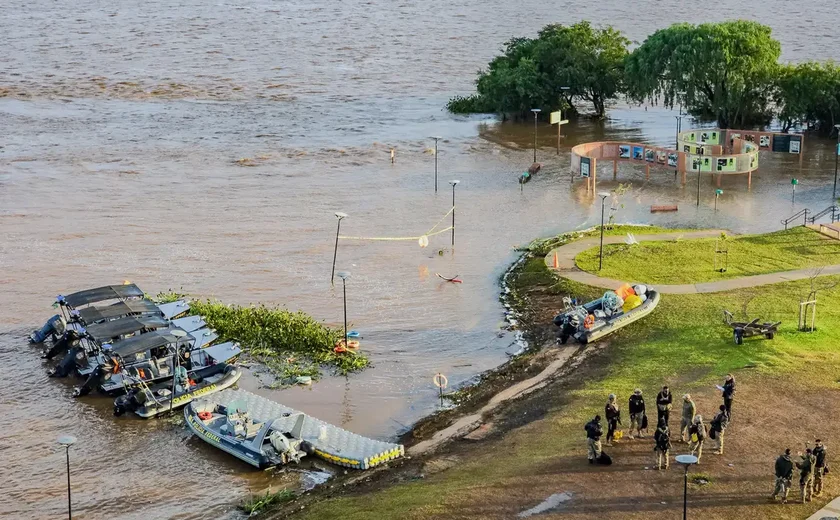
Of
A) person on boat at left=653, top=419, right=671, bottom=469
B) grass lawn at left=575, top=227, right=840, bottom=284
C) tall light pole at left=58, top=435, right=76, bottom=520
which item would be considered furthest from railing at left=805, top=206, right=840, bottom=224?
tall light pole at left=58, top=435, right=76, bottom=520

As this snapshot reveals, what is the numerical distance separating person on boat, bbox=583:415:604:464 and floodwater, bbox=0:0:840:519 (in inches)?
350

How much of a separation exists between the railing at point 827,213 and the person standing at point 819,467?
31870 mm

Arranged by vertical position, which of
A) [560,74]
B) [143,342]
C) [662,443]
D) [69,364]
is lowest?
[69,364]

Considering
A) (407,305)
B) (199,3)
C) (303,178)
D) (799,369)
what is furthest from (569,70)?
(199,3)

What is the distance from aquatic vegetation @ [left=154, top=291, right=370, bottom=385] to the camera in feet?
141

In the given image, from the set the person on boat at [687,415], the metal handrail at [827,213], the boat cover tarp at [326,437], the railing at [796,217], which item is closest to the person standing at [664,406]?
the person on boat at [687,415]

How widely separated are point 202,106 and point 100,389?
64466 mm

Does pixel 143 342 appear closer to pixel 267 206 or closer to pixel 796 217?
pixel 267 206

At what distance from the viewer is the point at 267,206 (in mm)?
67250

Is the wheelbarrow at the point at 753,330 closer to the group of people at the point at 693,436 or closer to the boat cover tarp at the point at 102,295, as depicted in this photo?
the group of people at the point at 693,436

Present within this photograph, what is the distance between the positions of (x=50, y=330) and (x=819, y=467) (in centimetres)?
3046

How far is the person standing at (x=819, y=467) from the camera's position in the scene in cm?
2792

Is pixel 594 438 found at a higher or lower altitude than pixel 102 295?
lower

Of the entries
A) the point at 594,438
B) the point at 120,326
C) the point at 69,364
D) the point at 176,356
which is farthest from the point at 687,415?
the point at 69,364
